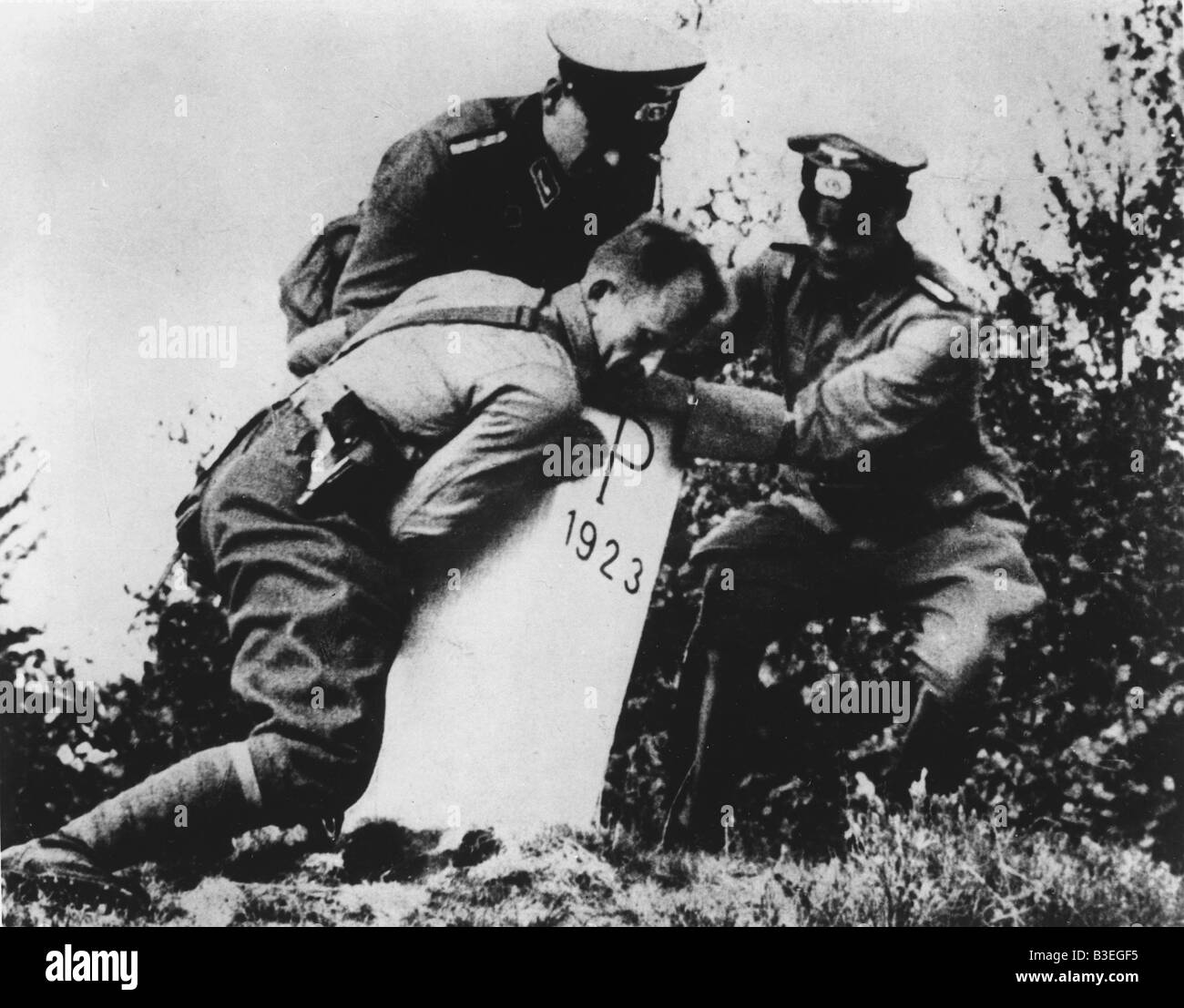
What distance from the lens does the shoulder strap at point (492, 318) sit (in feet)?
16.0

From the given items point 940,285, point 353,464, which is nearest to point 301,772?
point 353,464

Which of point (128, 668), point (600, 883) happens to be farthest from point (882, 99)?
point (128, 668)

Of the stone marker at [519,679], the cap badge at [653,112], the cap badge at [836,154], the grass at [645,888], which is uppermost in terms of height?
the cap badge at [653,112]

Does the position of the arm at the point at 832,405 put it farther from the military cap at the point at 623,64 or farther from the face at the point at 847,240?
the military cap at the point at 623,64

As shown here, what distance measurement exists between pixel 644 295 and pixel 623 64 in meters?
0.81

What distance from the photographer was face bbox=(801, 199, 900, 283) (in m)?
4.98

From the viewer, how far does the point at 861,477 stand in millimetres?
4949

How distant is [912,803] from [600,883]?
110cm

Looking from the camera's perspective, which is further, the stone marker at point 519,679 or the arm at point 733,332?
the arm at point 733,332

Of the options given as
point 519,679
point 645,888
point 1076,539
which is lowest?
point 645,888

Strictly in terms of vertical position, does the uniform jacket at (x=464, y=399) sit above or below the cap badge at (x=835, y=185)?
below

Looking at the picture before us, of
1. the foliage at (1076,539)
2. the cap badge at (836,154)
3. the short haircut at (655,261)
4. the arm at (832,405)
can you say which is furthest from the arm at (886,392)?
the cap badge at (836,154)

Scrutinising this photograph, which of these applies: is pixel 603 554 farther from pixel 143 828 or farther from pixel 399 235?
pixel 143 828

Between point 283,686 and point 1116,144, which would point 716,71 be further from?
point 283,686
